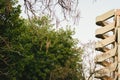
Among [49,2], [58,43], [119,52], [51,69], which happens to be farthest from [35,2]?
[58,43]

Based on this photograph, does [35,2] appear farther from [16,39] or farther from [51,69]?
[51,69]

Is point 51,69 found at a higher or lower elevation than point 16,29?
lower

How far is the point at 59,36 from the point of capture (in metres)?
45.1

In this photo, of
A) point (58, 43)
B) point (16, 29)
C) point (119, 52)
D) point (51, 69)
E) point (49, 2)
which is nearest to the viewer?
point (49, 2)

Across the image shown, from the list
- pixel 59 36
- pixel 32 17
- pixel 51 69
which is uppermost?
pixel 32 17

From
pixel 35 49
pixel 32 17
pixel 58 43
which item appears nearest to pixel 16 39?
pixel 35 49

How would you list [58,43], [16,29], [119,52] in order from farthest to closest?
1. [58,43]
2. [119,52]
3. [16,29]

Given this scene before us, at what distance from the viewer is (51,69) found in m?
40.9

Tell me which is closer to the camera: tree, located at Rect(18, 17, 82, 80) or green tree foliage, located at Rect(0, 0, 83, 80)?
green tree foliage, located at Rect(0, 0, 83, 80)

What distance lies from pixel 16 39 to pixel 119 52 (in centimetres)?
1010

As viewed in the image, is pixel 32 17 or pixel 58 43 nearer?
pixel 32 17

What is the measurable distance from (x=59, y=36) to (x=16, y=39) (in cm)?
1300

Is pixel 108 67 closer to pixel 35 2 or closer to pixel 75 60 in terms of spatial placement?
pixel 75 60

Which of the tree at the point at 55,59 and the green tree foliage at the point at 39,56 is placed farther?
the tree at the point at 55,59
